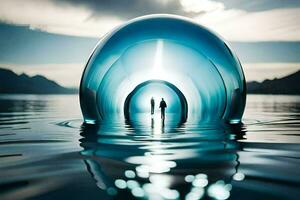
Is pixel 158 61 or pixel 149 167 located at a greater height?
pixel 158 61

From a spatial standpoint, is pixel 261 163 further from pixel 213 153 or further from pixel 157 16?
pixel 157 16

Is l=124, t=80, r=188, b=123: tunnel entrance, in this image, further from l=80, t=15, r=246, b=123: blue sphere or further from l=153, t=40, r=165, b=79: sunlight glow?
l=153, t=40, r=165, b=79: sunlight glow

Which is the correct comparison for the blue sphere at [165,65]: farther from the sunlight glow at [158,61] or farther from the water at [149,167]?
the water at [149,167]

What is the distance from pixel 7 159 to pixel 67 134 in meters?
3.11

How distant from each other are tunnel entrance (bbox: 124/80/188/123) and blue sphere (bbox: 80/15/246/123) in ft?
0.83

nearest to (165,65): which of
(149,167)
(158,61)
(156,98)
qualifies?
(158,61)

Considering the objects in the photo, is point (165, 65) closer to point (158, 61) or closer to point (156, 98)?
point (158, 61)

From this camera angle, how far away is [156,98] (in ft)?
37.1

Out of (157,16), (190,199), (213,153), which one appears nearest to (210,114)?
(157,16)

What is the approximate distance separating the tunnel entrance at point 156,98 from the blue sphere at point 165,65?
0.25 metres

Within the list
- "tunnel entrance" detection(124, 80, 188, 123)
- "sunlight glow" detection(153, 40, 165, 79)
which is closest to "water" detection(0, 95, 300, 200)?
"sunlight glow" detection(153, 40, 165, 79)

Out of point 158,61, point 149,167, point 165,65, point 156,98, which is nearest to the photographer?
point 149,167

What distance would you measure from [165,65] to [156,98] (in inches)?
75.3

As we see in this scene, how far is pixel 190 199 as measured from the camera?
338 cm
